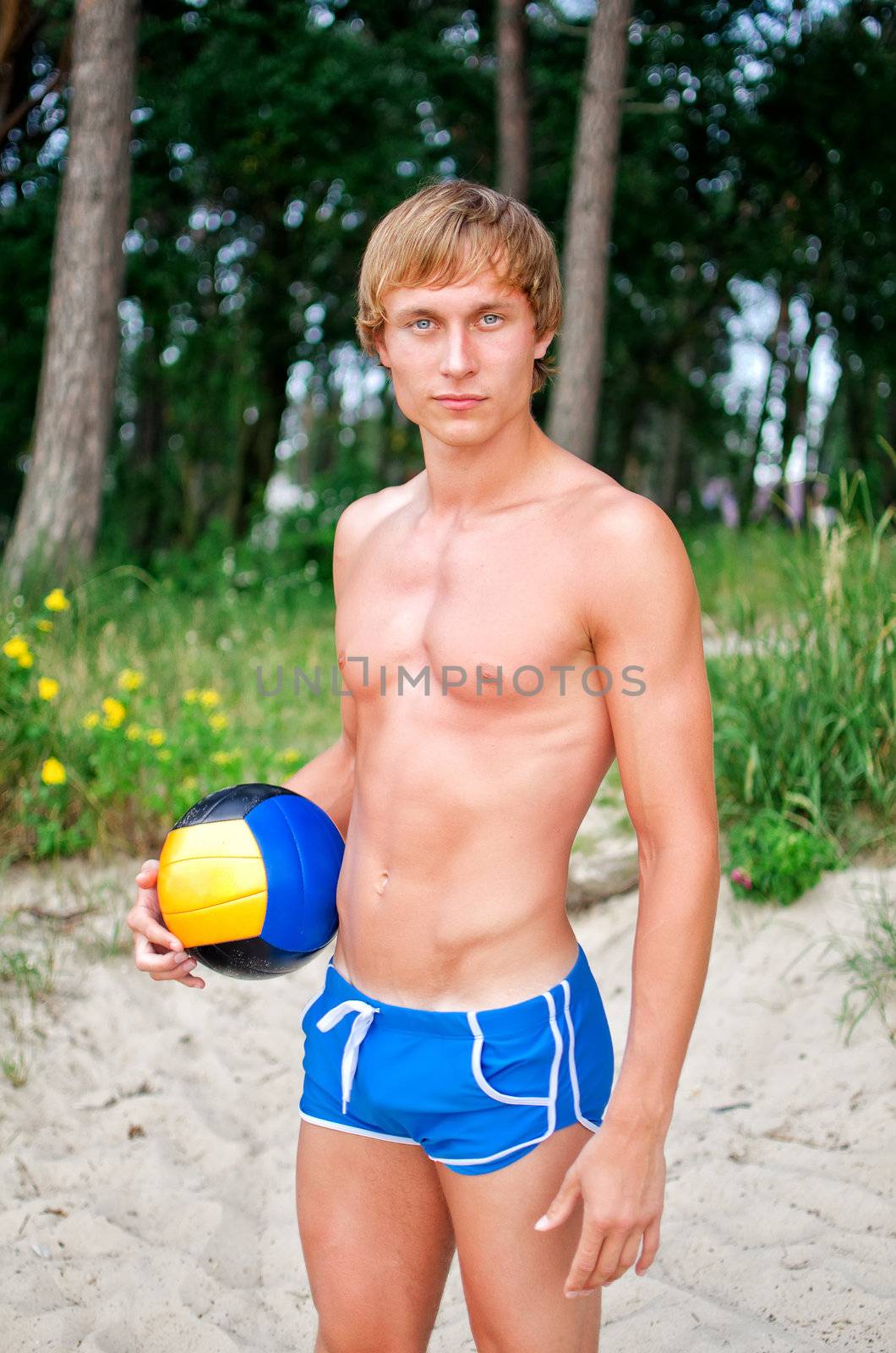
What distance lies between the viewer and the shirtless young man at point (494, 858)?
162 cm

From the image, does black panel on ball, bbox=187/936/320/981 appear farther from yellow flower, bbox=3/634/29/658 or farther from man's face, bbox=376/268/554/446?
yellow flower, bbox=3/634/29/658

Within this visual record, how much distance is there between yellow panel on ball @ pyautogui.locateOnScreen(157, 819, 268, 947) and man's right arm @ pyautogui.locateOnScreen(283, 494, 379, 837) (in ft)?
0.79

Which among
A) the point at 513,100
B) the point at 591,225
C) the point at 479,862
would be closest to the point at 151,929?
the point at 479,862

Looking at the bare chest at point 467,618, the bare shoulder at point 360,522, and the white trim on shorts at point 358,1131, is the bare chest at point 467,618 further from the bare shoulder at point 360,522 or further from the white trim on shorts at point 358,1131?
the white trim on shorts at point 358,1131

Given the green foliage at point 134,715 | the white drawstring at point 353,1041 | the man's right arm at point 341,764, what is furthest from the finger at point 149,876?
the green foliage at point 134,715

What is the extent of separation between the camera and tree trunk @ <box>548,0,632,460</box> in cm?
934

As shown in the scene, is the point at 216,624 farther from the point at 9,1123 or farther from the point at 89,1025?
the point at 9,1123

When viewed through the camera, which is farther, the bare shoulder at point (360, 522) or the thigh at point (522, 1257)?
the bare shoulder at point (360, 522)

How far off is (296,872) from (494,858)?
1.36 feet

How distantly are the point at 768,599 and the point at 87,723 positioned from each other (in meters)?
3.99

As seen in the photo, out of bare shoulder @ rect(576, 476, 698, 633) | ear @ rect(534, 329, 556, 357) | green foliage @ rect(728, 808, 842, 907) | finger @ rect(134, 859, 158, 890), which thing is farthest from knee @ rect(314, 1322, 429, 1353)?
green foliage @ rect(728, 808, 842, 907)

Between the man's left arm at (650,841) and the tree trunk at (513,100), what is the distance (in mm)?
10633

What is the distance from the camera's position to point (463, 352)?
1.75m

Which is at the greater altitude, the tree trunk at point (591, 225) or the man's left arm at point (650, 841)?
the tree trunk at point (591, 225)
